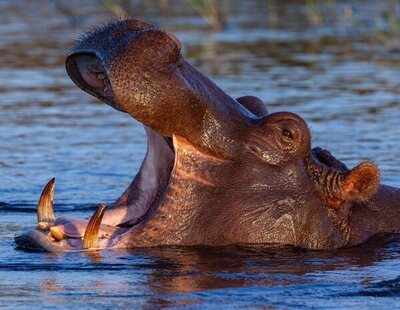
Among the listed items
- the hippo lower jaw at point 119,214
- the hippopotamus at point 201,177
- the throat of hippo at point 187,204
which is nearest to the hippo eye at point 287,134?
the hippopotamus at point 201,177

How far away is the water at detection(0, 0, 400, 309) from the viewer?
206 inches

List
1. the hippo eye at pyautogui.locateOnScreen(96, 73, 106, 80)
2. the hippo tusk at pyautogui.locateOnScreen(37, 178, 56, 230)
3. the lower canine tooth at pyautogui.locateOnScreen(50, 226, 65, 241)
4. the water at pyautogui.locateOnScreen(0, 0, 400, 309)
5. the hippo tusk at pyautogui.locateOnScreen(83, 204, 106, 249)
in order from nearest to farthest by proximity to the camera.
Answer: the water at pyautogui.locateOnScreen(0, 0, 400, 309) < the hippo tusk at pyautogui.locateOnScreen(83, 204, 106, 249) < the hippo eye at pyautogui.locateOnScreen(96, 73, 106, 80) < the lower canine tooth at pyautogui.locateOnScreen(50, 226, 65, 241) < the hippo tusk at pyautogui.locateOnScreen(37, 178, 56, 230)

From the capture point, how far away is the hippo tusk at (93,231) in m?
5.55

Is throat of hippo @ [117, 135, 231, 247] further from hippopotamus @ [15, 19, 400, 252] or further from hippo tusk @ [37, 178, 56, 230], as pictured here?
hippo tusk @ [37, 178, 56, 230]

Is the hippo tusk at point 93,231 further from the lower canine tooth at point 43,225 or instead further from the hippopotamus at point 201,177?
the lower canine tooth at point 43,225

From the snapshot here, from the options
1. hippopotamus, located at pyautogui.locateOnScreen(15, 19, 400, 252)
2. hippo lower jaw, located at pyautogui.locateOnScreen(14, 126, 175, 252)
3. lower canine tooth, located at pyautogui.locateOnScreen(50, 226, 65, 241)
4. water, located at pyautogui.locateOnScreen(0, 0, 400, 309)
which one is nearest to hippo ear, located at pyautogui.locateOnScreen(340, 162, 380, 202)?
hippopotamus, located at pyautogui.locateOnScreen(15, 19, 400, 252)

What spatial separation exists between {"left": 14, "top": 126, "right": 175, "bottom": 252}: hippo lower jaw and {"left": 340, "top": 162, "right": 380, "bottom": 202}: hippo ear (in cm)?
84

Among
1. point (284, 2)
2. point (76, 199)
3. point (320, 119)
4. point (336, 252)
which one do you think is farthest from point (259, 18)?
point (336, 252)

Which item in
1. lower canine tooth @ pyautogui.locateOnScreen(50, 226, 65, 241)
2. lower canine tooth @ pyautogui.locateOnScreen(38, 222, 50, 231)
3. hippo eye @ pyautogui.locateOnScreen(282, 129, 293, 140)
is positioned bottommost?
lower canine tooth @ pyautogui.locateOnScreen(50, 226, 65, 241)

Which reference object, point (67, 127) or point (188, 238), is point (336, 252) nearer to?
point (188, 238)

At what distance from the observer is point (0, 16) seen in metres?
20.5

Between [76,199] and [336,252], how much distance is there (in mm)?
2262

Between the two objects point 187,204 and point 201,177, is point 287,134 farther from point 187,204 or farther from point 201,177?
point 187,204

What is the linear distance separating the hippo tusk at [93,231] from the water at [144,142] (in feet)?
0.31
